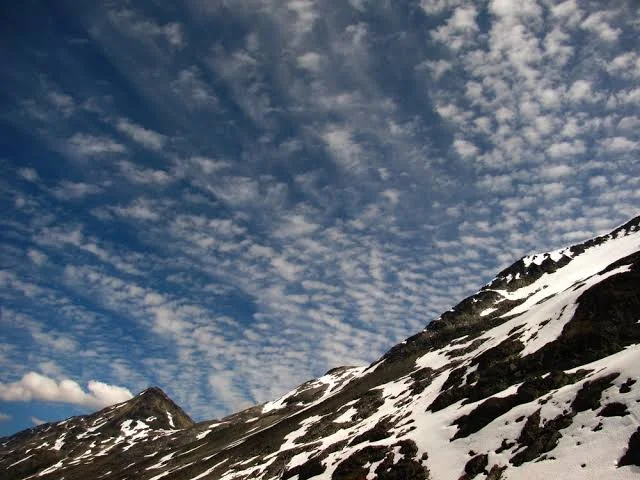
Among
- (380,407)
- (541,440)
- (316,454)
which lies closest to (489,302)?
(380,407)

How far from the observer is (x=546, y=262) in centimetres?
15625

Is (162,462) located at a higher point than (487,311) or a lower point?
lower

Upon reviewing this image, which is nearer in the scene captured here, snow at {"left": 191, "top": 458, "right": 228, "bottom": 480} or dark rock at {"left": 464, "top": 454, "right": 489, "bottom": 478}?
dark rock at {"left": 464, "top": 454, "right": 489, "bottom": 478}

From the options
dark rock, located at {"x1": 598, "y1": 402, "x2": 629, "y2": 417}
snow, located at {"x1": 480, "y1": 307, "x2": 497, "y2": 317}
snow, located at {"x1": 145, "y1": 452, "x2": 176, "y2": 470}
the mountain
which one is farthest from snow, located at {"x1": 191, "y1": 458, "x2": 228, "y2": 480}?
snow, located at {"x1": 480, "y1": 307, "x2": 497, "y2": 317}

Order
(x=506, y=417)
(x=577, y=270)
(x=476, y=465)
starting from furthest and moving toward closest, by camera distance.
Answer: (x=577, y=270) → (x=506, y=417) → (x=476, y=465)

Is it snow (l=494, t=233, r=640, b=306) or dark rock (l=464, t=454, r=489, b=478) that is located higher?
snow (l=494, t=233, r=640, b=306)

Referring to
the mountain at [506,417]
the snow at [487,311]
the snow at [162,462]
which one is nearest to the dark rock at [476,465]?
the mountain at [506,417]

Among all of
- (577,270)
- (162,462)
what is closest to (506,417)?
(577,270)

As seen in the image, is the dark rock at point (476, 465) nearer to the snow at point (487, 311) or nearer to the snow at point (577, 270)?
the snow at point (577, 270)

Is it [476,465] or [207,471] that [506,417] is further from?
[207,471]

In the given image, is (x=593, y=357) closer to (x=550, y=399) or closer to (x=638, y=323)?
(x=638, y=323)

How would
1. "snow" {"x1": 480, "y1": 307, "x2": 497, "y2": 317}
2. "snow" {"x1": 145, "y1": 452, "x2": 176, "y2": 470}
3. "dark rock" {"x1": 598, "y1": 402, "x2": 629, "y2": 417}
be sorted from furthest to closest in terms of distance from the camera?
"snow" {"x1": 480, "y1": 307, "x2": 497, "y2": 317}, "snow" {"x1": 145, "y1": 452, "x2": 176, "y2": 470}, "dark rock" {"x1": 598, "y1": 402, "x2": 629, "y2": 417}

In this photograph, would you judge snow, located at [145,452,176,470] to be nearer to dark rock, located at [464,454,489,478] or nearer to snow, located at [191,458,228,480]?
snow, located at [191,458,228,480]

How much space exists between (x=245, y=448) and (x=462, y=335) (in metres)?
58.1
